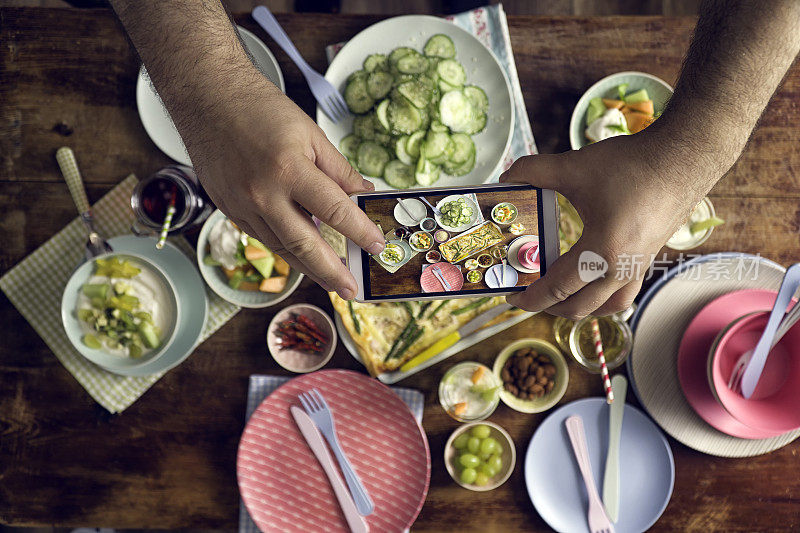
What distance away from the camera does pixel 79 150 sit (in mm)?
1967

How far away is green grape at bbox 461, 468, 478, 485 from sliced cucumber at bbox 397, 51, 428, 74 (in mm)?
1353

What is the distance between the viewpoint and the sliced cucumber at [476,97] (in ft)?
6.02

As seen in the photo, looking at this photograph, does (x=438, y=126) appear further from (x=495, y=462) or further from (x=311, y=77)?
(x=495, y=462)

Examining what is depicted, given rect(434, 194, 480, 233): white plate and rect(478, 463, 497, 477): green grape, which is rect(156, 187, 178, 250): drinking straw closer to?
rect(434, 194, 480, 233): white plate

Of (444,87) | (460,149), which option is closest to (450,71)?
(444,87)

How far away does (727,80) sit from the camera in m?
1.30

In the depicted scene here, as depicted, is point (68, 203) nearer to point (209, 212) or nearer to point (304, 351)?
point (209, 212)

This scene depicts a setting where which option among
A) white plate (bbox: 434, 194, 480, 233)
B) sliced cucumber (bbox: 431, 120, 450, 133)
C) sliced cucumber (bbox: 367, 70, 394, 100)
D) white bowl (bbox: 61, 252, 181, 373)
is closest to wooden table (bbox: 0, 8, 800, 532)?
white bowl (bbox: 61, 252, 181, 373)

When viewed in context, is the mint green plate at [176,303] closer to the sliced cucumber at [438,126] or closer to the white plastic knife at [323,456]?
the white plastic knife at [323,456]

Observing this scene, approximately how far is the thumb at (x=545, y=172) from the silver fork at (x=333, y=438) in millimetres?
1022

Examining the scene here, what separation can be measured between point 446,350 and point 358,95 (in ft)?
3.05

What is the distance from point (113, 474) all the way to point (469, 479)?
1.27 metres

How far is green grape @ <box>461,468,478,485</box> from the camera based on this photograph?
1.83 metres

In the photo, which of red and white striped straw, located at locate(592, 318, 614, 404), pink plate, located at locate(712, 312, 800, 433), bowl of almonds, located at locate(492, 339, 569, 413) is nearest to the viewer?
pink plate, located at locate(712, 312, 800, 433)
